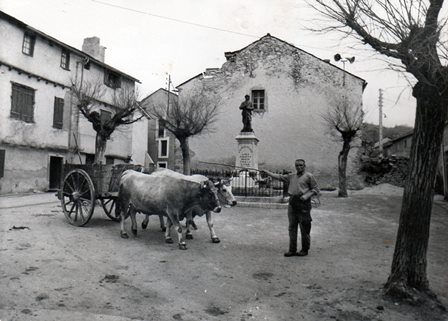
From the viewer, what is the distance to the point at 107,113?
24.1 m

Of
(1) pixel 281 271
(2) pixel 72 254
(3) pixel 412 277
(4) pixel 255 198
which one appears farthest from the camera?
(4) pixel 255 198

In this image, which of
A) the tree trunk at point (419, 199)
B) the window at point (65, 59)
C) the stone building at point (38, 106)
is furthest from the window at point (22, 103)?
the tree trunk at point (419, 199)

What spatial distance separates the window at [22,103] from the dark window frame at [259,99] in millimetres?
13841

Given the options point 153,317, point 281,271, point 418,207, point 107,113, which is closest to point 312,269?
point 281,271

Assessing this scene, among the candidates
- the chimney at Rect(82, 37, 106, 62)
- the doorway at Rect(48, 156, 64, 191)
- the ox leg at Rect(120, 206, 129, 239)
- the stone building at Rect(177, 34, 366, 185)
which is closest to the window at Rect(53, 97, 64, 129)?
the doorway at Rect(48, 156, 64, 191)

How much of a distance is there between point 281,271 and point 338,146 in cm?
1912

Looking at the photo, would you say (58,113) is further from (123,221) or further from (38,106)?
(123,221)

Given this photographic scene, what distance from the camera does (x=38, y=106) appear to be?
18891mm

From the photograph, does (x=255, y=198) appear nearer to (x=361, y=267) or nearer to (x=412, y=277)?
(x=361, y=267)

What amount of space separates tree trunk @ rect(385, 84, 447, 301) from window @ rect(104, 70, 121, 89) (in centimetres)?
2273

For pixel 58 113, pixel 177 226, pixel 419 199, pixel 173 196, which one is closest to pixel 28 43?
pixel 58 113

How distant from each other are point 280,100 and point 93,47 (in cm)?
1396

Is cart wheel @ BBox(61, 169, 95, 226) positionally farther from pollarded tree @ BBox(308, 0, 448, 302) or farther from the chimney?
the chimney

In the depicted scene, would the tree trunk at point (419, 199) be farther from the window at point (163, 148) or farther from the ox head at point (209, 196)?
the window at point (163, 148)
